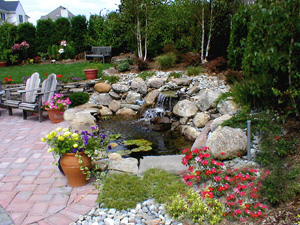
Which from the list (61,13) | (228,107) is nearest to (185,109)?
(228,107)

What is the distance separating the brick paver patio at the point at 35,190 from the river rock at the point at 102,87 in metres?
3.68

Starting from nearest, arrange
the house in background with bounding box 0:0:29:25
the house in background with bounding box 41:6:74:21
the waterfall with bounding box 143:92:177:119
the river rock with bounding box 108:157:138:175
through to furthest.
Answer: the river rock with bounding box 108:157:138:175, the waterfall with bounding box 143:92:177:119, the house in background with bounding box 0:0:29:25, the house in background with bounding box 41:6:74:21

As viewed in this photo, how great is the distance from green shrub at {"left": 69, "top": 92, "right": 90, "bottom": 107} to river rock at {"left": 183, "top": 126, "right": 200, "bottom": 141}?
3125 millimetres

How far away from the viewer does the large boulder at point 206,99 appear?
6086mm

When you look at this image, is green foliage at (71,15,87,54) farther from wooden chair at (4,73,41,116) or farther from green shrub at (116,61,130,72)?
wooden chair at (4,73,41,116)

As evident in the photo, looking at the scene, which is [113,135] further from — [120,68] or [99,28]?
[99,28]

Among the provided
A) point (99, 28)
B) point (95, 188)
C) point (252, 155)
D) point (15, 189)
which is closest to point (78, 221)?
point (95, 188)

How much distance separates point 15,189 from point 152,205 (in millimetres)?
1597

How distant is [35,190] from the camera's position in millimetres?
3021

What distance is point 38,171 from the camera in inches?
138

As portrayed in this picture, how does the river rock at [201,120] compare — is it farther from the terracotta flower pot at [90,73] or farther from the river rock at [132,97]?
the terracotta flower pot at [90,73]

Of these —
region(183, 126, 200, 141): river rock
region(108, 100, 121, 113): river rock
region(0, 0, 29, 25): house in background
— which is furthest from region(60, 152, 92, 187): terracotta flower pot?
region(0, 0, 29, 25): house in background

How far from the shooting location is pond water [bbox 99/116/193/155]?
16.5ft

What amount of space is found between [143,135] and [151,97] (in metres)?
2.00
